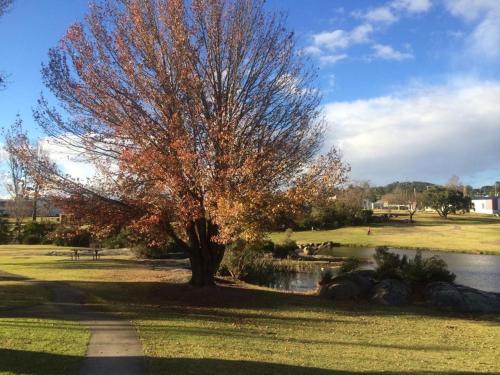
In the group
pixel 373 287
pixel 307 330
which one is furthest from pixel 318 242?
pixel 307 330

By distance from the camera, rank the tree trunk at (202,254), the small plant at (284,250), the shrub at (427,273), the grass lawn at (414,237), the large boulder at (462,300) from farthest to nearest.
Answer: the grass lawn at (414,237), the small plant at (284,250), the shrub at (427,273), the tree trunk at (202,254), the large boulder at (462,300)

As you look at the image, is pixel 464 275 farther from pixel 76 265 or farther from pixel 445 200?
pixel 445 200

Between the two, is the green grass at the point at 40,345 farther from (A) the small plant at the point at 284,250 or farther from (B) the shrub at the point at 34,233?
(B) the shrub at the point at 34,233

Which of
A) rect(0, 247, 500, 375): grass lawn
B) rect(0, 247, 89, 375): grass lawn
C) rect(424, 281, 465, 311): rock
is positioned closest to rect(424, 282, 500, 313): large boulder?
rect(424, 281, 465, 311): rock

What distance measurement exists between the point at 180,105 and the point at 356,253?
39.3 metres

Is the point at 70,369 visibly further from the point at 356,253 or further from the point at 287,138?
the point at 356,253

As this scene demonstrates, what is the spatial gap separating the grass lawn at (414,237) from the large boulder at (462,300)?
33756mm

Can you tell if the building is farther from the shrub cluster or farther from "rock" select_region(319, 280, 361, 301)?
"rock" select_region(319, 280, 361, 301)

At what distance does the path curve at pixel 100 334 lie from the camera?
8758 millimetres

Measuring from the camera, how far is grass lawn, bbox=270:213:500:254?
56.7 meters

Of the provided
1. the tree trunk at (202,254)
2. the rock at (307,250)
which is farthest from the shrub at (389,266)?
the rock at (307,250)

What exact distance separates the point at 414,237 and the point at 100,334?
60.3 meters

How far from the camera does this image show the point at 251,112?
63.7 feet

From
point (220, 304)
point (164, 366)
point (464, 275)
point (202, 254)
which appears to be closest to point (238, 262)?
point (202, 254)
